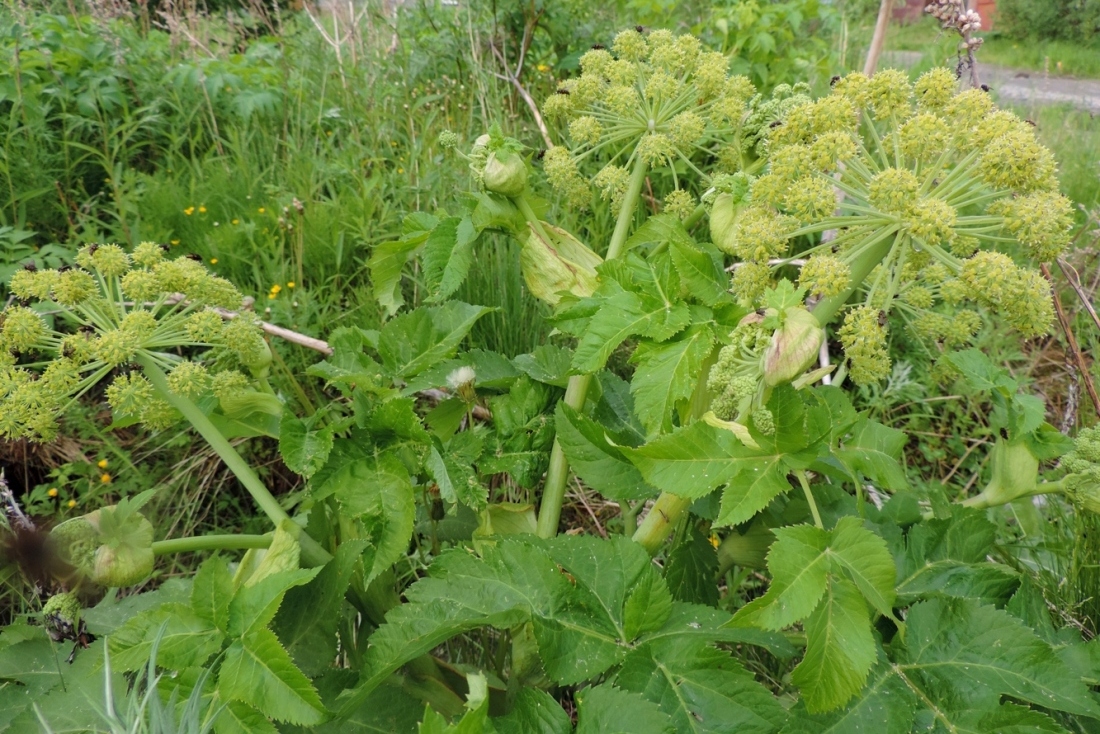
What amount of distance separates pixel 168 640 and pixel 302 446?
384mm

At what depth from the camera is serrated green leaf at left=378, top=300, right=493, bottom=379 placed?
5.24 feet

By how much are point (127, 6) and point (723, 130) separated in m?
5.45

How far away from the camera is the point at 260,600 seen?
4.15ft

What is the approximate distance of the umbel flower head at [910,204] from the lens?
130cm

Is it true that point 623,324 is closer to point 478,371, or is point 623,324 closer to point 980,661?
point 478,371

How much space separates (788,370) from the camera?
125 cm

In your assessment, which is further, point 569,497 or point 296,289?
point 296,289

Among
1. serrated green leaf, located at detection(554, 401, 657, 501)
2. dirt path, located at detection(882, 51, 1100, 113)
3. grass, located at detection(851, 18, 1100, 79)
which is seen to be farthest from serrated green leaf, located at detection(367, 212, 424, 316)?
grass, located at detection(851, 18, 1100, 79)

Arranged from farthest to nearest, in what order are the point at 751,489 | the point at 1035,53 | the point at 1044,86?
the point at 1035,53 < the point at 1044,86 < the point at 751,489

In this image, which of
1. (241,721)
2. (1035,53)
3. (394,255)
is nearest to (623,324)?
(394,255)

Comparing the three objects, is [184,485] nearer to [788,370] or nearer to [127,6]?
[788,370]

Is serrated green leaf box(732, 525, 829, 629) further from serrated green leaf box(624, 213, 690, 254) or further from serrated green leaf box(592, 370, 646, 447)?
serrated green leaf box(624, 213, 690, 254)

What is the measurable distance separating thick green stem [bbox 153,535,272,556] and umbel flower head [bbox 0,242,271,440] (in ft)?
0.78

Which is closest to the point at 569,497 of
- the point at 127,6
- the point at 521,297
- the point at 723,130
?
the point at 521,297
